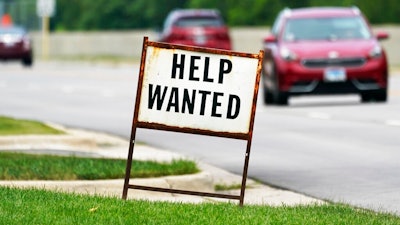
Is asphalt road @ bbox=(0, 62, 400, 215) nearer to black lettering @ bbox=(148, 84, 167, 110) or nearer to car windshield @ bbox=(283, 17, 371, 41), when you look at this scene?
car windshield @ bbox=(283, 17, 371, 41)

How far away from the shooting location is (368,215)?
34.4 feet

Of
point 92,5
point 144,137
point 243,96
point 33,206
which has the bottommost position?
point 92,5

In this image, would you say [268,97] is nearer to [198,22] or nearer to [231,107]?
[198,22]

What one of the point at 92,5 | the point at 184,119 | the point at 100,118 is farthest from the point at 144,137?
the point at 92,5

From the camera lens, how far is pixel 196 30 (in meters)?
45.4

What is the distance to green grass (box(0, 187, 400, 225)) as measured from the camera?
951cm

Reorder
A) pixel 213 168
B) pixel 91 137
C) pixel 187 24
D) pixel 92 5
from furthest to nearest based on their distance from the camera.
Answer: pixel 92 5 → pixel 187 24 → pixel 91 137 → pixel 213 168

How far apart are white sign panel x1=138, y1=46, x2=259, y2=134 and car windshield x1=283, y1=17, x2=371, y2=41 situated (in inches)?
681

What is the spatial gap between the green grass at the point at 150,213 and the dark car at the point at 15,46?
4873 centimetres

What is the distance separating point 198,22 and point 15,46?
50.3 ft

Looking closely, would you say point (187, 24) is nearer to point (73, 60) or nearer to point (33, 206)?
point (73, 60)

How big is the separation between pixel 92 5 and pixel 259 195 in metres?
116

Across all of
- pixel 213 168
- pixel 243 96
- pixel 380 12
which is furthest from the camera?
pixel 380 12

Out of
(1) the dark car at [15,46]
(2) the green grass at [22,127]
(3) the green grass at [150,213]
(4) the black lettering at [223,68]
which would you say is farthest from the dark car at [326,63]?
(1) the dark car at [15,46]
